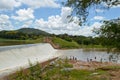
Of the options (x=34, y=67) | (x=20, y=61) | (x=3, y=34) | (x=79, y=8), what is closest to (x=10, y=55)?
(x=20, y=61)

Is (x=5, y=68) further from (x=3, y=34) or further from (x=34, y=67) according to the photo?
(x=3, y=34)

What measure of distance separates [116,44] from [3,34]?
109 meters

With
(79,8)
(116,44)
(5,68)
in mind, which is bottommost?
(5,68)

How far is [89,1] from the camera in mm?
16969

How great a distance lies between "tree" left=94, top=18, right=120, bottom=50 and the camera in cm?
1626

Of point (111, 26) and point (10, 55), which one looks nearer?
point (111, 26)

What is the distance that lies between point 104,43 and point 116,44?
906mm

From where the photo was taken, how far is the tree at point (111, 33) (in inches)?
640

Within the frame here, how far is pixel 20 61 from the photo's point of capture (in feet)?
146

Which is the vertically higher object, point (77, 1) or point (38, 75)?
point (77, 1)

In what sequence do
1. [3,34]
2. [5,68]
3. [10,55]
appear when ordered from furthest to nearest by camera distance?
[3,34], [10,55], [5,68]

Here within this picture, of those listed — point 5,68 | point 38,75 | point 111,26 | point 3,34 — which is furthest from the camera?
point 3,34

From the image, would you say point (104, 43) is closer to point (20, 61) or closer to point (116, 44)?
point (116, 44)

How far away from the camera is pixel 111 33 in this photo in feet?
54.0
